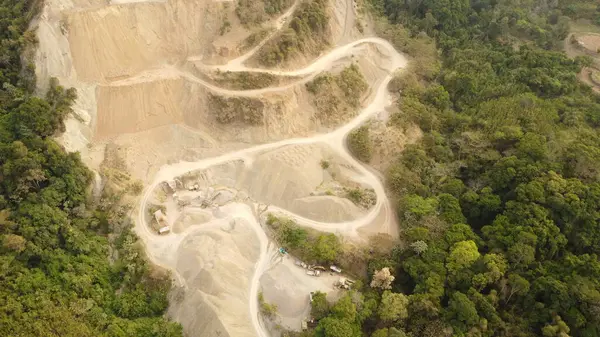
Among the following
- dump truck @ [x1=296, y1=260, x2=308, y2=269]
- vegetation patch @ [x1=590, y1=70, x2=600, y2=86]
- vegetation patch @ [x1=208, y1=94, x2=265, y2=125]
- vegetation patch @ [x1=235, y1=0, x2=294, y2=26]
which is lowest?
dump truck @ [x1=296, y1=260, x2=308, y2=269]

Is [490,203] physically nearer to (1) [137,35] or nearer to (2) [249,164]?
(2) [249,164]

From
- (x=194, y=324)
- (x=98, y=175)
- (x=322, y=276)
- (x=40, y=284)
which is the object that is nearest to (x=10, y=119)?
(x=98, y=175)

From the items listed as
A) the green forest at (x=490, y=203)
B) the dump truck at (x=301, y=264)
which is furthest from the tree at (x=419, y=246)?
the dump truck at (x=301, y=264)

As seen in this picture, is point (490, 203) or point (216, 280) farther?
point (490, 203)

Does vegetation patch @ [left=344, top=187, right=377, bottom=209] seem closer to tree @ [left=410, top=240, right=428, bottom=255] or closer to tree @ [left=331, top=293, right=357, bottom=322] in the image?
tree @ [left=410, top=240, right=428, bottom=255]

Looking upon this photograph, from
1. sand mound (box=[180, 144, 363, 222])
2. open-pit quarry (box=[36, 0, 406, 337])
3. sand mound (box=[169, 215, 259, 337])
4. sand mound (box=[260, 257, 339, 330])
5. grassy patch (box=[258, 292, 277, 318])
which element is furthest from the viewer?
sand mound (box=[180, 144, 363, 222])

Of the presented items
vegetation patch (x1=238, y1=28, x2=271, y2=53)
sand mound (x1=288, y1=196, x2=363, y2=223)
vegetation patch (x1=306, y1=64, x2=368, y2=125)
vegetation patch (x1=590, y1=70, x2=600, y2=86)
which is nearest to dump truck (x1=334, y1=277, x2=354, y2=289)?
sand mound (x1=288, y1=196, x2=363, y2=223)

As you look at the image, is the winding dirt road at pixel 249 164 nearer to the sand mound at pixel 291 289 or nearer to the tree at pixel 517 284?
the sand mound at pixel 291 289

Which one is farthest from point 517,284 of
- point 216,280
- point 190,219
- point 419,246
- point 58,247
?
point 58,247
